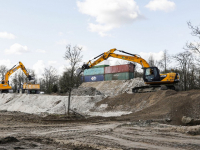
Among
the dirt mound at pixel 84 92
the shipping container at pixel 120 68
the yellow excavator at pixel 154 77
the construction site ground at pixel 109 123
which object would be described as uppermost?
the shipping container at pixel 120 68

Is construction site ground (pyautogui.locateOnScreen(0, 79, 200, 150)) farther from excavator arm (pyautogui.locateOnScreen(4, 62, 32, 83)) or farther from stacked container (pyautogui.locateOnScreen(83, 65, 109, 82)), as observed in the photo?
stacked container (pyautogui.locateOnScreen(83, 65, 109, 82))

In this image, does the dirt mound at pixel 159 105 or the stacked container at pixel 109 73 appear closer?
the dirt mound at pixel 159 105

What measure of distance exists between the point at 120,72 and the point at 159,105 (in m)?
25.8

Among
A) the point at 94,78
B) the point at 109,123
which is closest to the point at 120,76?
the point at 94,78

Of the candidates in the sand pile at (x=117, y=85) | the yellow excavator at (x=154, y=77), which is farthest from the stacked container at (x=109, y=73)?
the yellow excavator at (x=154, y=77)

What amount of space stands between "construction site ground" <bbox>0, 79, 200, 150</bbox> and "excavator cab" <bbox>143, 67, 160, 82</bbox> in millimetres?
1812

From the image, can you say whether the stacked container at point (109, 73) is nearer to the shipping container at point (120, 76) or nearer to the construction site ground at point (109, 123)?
the shipping container at point (120, 76)

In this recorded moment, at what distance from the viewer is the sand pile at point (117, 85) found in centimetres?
4134

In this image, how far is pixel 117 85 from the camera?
147 ft

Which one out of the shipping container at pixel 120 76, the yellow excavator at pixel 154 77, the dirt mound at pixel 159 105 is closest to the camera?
the dirt mound at pixel 159 105

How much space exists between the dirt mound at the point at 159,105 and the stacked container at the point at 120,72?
1865cm

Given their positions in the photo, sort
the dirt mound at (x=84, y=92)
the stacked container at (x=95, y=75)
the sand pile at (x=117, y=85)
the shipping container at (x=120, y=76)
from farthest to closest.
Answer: the stacked container at (x=95, y=75) → the shipping container at (x=120, y=76) → the sand pile at (x=117, y=85) → the dirt mound at (x=84, y=92)

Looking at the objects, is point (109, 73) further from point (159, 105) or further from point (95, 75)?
point (159, 105)

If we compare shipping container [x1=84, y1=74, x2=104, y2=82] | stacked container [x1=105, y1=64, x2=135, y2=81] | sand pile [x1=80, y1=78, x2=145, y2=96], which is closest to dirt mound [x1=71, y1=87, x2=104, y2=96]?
sand pile [x1=80, y1=78, x2=145, y2=96]
